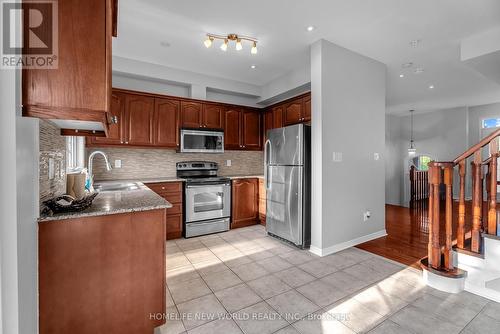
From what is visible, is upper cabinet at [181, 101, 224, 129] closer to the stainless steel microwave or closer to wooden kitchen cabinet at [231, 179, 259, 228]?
the stainless steel microwave

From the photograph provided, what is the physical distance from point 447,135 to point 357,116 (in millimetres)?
5406

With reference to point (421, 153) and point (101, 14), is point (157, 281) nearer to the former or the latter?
point (101, 14)

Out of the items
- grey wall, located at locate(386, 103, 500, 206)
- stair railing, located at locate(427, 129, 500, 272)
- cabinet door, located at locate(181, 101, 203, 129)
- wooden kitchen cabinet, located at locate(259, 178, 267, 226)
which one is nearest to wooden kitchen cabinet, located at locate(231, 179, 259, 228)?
wooden kitchen cabinet, located at locate(259, 178, 267, 226)

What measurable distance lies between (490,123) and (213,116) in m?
7.23

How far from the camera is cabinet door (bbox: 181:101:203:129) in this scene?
13.1ft

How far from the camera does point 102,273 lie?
1.45 meters

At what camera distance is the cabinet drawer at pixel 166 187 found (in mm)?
3503

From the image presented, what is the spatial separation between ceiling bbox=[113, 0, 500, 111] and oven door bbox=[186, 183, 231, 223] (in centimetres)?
201

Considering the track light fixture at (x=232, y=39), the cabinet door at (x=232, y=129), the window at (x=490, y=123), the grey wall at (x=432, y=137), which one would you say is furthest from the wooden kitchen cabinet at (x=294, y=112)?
the window at (x=490, y=123)

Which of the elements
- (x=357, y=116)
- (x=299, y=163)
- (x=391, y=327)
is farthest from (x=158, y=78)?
(x=391, y=327)

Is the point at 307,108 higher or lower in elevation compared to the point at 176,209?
higher

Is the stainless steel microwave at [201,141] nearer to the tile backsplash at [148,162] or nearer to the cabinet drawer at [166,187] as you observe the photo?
the tile backsplash at [148,162]

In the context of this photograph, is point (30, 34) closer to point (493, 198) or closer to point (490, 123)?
point (493, 198)

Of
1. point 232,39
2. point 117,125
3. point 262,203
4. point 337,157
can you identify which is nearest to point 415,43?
point 337,157
